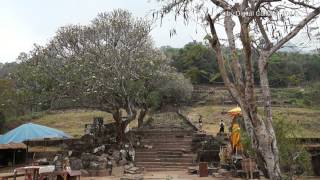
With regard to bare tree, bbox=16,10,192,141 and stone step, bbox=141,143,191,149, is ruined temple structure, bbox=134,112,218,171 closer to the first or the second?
stone step, bbox=141,143,191,149

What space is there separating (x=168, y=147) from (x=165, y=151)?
785 mm

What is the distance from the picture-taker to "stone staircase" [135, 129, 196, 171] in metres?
18.6

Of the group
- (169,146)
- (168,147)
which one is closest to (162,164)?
(168,147)

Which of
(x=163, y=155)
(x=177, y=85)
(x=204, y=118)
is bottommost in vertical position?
(x=163, y=155)

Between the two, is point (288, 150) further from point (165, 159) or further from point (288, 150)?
point (165, 159)

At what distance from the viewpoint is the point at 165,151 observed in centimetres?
2009

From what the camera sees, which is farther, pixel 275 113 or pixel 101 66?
pixel 275 113

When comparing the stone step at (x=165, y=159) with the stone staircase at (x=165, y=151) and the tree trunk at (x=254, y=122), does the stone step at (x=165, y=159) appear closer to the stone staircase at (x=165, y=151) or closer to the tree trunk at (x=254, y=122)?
the stone staircase at (x=165, y=151)

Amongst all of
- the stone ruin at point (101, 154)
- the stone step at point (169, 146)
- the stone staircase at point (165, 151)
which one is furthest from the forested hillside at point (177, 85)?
the stone step at point (169, 146)

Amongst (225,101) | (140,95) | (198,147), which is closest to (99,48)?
(140,95)

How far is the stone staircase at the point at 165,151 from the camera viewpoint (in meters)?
18.6

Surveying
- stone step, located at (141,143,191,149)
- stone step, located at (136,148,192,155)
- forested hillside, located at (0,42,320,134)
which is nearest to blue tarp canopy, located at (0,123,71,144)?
forested hillside, located at (0,42,320,134)

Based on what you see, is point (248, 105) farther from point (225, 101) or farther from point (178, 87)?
point (225, 101)

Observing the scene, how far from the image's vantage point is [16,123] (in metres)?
30.2
